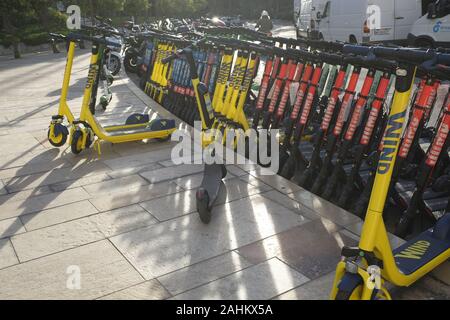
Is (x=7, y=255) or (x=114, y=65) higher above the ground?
(x=114, y=65)

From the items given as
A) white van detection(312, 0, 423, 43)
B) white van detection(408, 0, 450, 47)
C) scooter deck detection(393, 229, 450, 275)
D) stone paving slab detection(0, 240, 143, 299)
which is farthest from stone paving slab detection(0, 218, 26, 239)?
white van detection(312, 0, 423, 43)

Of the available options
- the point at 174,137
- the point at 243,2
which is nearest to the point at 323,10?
the point at 174,137

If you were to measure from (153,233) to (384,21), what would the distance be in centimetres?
1144

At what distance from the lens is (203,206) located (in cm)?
405

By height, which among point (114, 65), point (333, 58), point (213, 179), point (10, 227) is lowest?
point (10, 227)

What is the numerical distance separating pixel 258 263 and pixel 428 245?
1.19 m

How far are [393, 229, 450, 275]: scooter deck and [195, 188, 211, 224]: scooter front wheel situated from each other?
159 cm

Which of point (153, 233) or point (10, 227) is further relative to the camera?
point (10, 227)

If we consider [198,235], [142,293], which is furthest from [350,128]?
[142,293]

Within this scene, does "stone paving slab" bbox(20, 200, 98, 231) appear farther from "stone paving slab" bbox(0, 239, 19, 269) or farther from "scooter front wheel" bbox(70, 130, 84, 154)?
"scooter front wheel" bbox(70, 130, 84, 154)

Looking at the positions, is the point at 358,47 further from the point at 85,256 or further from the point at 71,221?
the point at 71,221

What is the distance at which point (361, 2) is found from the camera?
44.5 ft

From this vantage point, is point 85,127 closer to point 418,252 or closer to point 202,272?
point 202,272

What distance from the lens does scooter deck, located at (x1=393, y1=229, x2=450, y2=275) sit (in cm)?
299
